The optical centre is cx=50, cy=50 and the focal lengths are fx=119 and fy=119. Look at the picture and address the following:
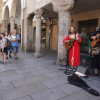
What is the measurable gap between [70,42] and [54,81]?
64.1 inches

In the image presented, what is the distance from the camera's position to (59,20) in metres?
5.63

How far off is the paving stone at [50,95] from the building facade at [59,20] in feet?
8.83

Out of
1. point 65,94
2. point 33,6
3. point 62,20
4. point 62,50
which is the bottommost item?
point 65,94

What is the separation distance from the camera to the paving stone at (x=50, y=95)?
2742mm

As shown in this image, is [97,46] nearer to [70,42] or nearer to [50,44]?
[70,42]

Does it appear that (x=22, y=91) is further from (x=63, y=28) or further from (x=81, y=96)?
(x=63, y=28)

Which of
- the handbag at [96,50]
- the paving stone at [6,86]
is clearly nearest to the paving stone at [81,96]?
the paving stone at [6,86]

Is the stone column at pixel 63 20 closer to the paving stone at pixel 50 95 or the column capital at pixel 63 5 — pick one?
the column capital at pixel 63 5

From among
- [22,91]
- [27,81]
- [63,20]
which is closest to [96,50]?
[63,20]

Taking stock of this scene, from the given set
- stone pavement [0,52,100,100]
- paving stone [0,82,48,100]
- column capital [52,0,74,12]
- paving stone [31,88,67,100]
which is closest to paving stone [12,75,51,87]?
stone pavement [0,52,100,100]

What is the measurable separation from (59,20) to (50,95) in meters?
3.74

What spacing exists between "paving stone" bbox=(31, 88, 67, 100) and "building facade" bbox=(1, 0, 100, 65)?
269 centimetres

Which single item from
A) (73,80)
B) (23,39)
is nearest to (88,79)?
(73,80)

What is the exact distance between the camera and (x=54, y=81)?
3771 mm
